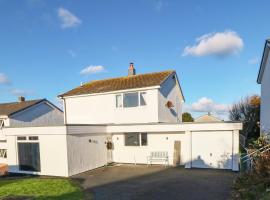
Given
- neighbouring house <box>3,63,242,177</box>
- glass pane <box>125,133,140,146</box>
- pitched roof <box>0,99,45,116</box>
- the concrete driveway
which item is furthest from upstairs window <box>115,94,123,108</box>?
pitched roof <box>0,99,45,116</box>

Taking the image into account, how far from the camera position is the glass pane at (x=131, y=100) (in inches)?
754

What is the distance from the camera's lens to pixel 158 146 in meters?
18.0

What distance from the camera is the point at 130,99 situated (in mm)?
19391

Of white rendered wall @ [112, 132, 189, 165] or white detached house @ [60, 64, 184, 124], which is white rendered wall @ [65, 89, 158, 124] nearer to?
white detached house @ [60, 64, 184, 124]

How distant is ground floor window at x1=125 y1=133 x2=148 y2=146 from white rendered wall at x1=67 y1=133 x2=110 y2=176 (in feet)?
5.83

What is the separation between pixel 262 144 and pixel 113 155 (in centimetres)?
1125

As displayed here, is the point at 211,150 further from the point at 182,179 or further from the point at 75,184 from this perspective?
the point at 75,184

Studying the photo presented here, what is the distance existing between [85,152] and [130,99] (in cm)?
558

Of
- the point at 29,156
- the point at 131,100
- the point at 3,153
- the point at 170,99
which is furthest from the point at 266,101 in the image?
the point at 3,153

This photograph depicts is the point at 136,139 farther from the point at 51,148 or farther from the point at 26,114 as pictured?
the point at 26,114

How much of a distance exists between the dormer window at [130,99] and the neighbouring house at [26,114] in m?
7.47

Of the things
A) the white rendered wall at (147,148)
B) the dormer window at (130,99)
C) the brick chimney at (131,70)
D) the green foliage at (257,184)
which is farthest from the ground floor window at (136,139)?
the green foliage at (257,184)

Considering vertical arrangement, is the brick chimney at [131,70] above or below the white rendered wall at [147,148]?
above

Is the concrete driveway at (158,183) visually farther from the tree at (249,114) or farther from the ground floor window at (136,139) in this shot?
the tree at (249,114)
